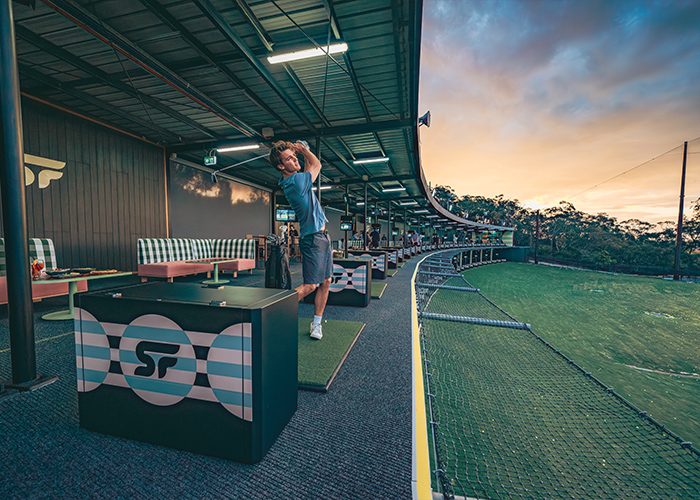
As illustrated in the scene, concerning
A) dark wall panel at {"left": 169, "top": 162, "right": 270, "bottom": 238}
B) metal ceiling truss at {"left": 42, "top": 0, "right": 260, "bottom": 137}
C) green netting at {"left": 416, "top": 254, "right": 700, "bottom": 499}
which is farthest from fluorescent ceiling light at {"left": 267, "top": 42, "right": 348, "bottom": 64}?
dark wall panel at {"left": 169, "top": 162, "right": 270, "bottom": 238}

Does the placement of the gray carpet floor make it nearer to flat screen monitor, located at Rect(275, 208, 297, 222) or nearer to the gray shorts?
the gray shorts

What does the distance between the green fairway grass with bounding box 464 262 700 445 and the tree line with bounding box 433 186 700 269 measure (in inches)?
394

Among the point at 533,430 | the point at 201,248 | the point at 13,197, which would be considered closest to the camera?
the point at 13,197

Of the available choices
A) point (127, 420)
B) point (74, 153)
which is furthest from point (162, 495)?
point (74, 153)

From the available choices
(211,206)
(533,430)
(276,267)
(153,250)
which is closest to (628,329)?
(533,430)

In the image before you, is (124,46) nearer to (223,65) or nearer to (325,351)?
(223,65)

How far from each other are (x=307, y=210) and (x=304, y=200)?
0.29ft

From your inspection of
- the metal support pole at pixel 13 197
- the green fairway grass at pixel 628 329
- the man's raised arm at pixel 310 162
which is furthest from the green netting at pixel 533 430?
the metal support pole at pixel 13 197

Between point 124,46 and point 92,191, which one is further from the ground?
point 124,46

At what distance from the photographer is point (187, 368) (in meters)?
1.10

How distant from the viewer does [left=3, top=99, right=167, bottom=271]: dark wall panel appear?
16.4ft

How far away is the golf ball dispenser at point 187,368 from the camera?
1047 mm

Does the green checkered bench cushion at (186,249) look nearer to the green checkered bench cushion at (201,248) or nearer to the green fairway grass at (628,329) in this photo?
the green checkered bench cushion at (201,248)

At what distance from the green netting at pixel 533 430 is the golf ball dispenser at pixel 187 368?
744 millimetres
